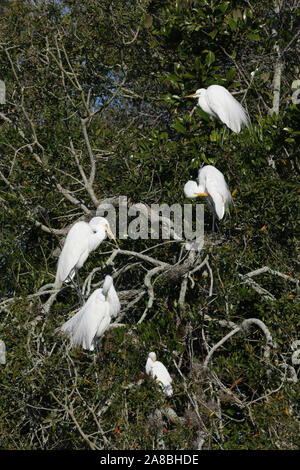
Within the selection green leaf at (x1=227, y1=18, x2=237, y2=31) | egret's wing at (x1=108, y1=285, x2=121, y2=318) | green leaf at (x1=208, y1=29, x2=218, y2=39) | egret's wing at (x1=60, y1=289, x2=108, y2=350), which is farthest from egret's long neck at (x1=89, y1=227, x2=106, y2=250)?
green leaf at (x1=227, y1=18, x2=237, y2=31)

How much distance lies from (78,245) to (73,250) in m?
0.06

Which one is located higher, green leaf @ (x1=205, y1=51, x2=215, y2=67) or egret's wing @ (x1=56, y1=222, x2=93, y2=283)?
green leaf @ (x1=205, y1=51, x2=215, y2=67)

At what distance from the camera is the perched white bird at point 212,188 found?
5156 mm

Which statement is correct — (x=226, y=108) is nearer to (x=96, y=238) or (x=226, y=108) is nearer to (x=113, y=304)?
(x=96, y=238)

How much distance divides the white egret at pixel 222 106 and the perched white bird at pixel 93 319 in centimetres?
198

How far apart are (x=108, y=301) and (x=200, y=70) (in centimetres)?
251

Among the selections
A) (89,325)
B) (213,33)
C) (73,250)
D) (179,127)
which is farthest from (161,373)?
(213,33)

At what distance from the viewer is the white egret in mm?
5512

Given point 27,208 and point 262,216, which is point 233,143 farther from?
point 27,208

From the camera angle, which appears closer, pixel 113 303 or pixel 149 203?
pixel 113 303

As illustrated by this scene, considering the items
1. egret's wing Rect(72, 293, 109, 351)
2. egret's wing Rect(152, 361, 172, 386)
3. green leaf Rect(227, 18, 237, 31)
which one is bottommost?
egret's wing Rect(152, 361, 172, 386)

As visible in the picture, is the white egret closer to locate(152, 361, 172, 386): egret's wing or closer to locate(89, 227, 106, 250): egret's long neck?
locate(89, 227, 106, 250): egret's long neck

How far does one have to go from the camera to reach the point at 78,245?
488 centimetres

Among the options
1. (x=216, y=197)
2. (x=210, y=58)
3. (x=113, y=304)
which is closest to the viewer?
(x=113, y=304)
